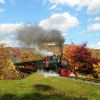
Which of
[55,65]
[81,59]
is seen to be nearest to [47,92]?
[81,59]

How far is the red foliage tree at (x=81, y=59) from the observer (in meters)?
46.6

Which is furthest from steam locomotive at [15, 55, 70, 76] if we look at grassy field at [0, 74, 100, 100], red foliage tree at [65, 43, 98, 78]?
grassy field at [0, 74, 100, 100]

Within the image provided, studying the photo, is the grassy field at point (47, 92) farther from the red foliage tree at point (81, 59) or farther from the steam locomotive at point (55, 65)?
the steam locomotive at point (55, 65)

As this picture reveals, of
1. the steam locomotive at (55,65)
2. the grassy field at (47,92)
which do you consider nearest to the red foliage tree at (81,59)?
the steam locomotive at (55,65)

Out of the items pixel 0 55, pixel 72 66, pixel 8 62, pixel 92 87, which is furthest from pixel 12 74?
pixel 92 87

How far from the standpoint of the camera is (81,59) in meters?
47.2

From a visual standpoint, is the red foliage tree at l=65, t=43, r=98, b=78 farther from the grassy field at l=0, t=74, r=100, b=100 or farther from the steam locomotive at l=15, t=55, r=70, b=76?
the grassy field at l=0, t=74, r=100, b=100

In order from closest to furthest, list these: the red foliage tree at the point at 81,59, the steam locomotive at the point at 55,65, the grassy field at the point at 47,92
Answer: the grassy field at the point at 47,92
the red foliage tree at the point at 81,59
the steam locomotive at the point at 55,65

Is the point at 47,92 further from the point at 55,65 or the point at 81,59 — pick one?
the point at 55,65

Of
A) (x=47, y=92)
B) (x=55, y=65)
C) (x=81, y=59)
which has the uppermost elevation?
(x=81, y=59)

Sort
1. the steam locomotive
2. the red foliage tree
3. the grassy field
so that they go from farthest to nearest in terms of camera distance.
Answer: the steam locomotive
the red foliage tree
the grassy field

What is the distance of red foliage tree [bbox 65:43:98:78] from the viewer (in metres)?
46.6

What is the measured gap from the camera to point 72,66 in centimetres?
4938

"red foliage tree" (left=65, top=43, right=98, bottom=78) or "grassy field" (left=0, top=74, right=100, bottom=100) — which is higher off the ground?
"red foliage tree" (left=65, top=43, right=98, bottom=78)
